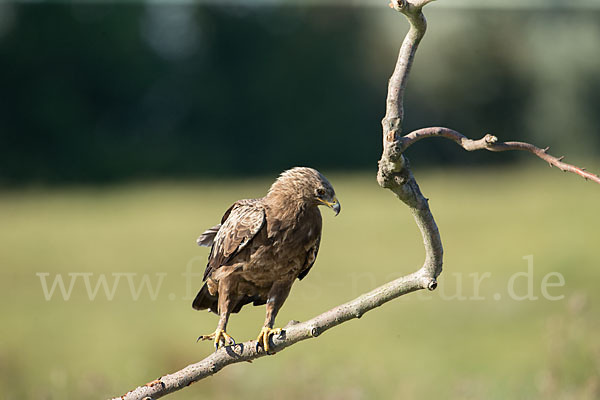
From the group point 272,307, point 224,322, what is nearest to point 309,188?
point 272,307

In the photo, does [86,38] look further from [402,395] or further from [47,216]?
[402,395]

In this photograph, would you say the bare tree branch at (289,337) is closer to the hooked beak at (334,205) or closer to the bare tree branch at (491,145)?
the hooked beak at (334,205)

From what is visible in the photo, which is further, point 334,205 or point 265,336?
point 265,336

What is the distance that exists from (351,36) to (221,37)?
19.2 ft

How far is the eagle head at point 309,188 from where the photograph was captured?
3061mm

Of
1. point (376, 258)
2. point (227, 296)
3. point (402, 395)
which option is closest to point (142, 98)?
point (376, 258)

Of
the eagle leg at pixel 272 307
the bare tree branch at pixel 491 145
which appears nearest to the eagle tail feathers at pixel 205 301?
the eagle leg at pixel 272 307

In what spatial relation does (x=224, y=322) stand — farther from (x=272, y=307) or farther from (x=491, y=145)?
(x=491, y=145)

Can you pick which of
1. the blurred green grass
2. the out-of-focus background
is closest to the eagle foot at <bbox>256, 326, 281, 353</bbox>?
the blurred green grass

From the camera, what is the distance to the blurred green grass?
7.87 meters

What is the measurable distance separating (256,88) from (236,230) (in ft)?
85.7

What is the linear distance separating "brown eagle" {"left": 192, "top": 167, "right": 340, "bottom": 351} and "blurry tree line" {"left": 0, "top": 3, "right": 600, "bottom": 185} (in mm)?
21374

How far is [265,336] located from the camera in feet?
10.7

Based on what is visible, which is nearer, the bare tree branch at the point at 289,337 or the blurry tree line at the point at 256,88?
the bare tree branch at the point at 289,337
